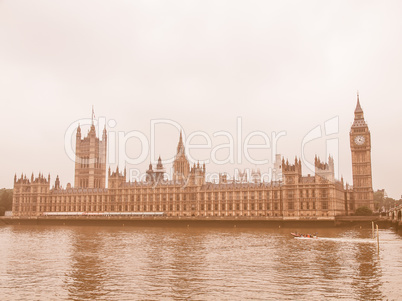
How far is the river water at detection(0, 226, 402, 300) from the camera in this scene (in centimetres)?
3481

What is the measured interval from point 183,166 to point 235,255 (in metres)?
132

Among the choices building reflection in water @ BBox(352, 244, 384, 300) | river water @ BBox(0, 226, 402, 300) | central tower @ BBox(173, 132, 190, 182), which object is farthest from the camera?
central tower @ BBox(173, 132, 190, 182)

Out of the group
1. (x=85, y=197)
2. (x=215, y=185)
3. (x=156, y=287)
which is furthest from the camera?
(x=85, y=197)

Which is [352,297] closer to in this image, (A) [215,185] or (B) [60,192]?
(A) [215,185]

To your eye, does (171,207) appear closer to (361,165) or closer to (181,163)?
(181,163)

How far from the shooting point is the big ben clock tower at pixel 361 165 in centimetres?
14925

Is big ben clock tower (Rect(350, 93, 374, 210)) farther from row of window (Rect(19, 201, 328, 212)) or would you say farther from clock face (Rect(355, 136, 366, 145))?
row of window (Rect(19, 201, 328, 212))

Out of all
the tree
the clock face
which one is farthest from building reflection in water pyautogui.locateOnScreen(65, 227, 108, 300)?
the clock face

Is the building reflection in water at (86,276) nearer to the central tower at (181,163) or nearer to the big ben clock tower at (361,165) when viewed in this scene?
the big ben clock tower at (361,165)

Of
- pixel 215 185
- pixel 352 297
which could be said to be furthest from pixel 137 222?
pixel 352 297

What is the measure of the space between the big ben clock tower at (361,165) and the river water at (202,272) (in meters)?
87.2

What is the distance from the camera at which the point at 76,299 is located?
33.5m

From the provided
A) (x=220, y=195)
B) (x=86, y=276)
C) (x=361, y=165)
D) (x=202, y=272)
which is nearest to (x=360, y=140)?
(x=361, y=165)

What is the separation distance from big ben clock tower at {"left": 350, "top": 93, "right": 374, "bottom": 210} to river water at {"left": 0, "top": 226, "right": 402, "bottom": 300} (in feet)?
286
